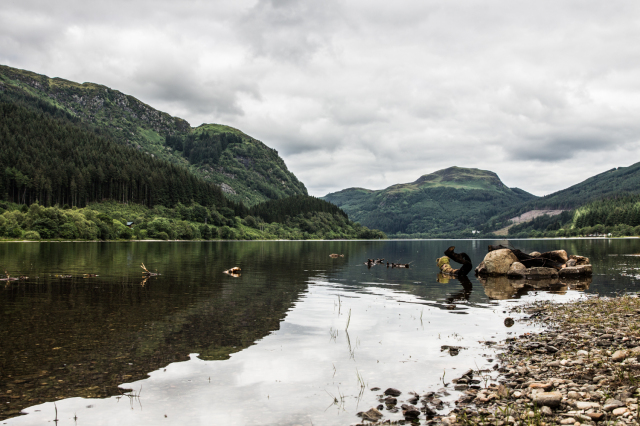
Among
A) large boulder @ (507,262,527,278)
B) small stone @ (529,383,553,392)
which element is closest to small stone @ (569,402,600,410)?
small stone @ (529,383,553,392)

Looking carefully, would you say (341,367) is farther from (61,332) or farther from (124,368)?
(61,332)

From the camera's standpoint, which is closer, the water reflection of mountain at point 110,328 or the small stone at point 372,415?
the small stone at point 372,415

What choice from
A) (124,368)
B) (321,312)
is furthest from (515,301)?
(124,368)

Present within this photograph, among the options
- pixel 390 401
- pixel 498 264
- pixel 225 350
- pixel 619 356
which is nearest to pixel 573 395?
pixel 619 356

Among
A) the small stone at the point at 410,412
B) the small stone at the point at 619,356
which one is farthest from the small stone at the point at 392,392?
the small stone at the point at 619,356

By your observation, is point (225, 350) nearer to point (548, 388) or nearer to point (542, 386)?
point (542, 386)

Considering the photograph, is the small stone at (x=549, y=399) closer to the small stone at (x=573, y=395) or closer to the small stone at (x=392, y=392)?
the small stone at (x=573, y=395)

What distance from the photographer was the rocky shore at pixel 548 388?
35.8 ft

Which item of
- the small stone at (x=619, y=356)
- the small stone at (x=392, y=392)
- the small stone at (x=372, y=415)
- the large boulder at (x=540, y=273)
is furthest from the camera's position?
the large boulder at (x=540, y=273)

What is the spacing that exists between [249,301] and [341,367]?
16925 mm

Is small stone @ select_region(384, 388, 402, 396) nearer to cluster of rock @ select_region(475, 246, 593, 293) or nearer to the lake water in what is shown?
the lake water

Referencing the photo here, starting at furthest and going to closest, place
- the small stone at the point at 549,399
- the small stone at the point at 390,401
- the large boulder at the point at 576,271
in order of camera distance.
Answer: the large boulder at the point at 576,271 < the small stone at the point at 390,401 < the small stone at the point at 549,399

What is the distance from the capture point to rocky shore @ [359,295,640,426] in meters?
10.9

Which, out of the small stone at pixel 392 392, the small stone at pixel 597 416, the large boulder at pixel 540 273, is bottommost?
the large boulder at pixel 540 273
